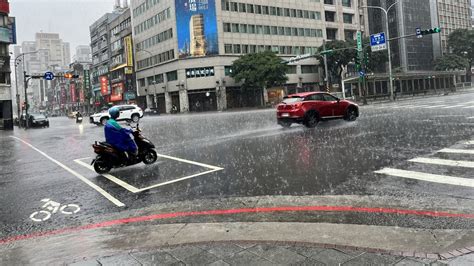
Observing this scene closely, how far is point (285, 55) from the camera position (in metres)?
72.3

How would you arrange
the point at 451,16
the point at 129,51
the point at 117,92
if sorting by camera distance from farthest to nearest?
1. the point at 451,16
2. the point at 117,92
3. the point at 129,51

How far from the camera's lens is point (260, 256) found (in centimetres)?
407

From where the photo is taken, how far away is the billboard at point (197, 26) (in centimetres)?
6388

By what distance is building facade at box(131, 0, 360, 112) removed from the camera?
211 ft

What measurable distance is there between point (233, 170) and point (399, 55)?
91786 mm

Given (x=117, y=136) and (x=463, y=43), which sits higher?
(x=463, y=43)

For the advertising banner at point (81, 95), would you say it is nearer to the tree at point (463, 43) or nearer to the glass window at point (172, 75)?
the glass window at point (172, 75)

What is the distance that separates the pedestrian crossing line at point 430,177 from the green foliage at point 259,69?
52.1 metres

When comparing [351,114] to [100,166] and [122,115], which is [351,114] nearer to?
[100,166]

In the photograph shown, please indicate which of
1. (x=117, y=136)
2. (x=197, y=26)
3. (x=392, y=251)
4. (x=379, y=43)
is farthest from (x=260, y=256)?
(x=197, y=26)

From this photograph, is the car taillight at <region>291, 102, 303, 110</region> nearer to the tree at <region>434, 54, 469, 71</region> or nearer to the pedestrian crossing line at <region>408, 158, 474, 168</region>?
the pedestrian crossing line at <region>408, 158, 474, 168</region>

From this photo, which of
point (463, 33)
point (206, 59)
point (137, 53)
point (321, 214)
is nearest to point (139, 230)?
point (321, 214)

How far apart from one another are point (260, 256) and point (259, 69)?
56128 millimetres

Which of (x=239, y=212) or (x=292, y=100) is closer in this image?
(x=239, y=212)
